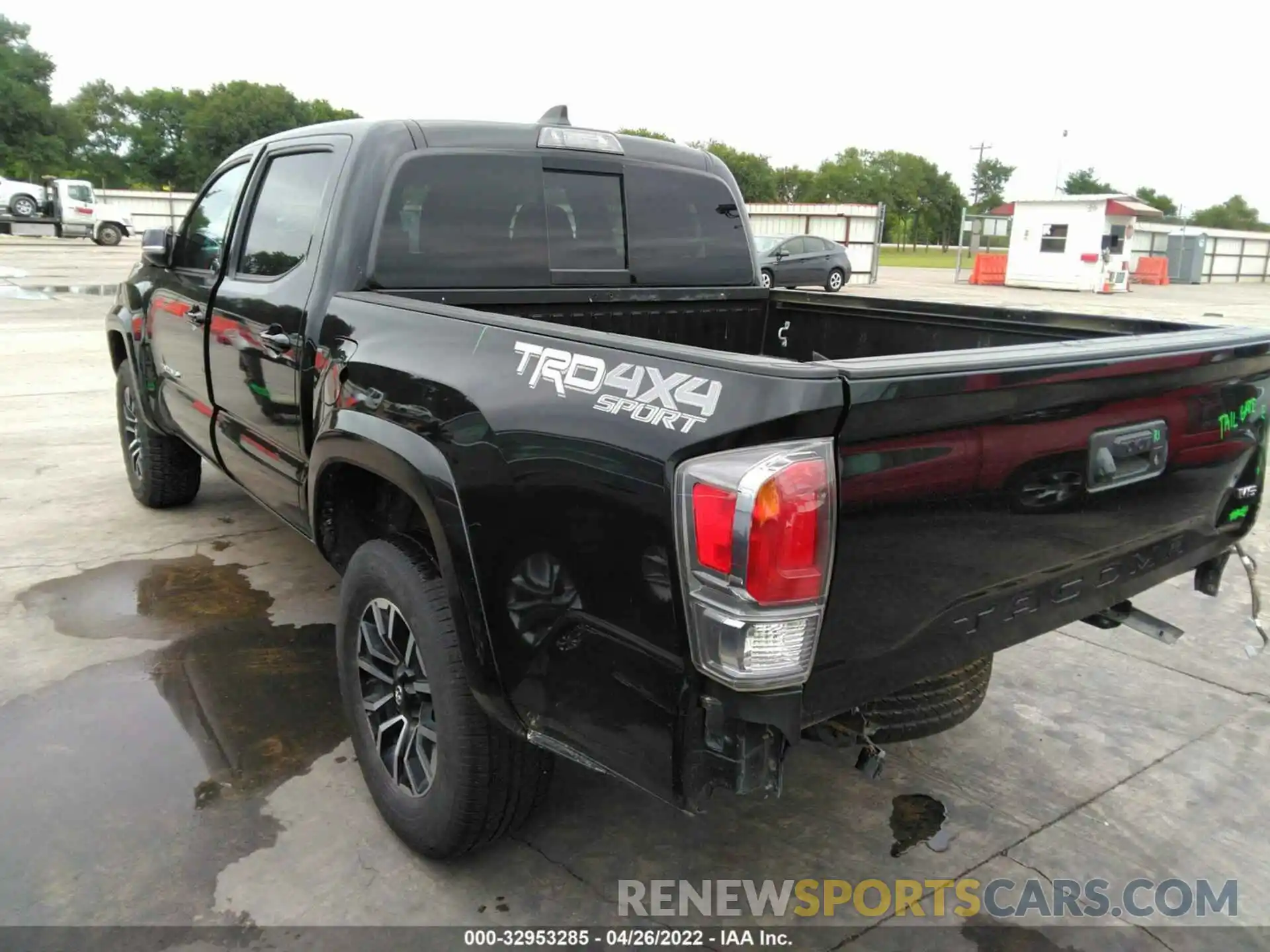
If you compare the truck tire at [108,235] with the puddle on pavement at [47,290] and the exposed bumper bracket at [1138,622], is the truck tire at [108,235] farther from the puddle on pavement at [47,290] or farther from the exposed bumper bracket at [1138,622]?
the exposed bumper bracket at [1138,622]

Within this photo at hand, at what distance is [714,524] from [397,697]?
1.40 metres

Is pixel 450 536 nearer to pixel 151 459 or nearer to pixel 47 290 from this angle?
pixel 151 459

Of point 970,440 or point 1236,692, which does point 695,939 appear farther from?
point 1236,692

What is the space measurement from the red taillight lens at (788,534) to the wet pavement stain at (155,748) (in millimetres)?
1794

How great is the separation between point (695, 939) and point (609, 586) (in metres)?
1.10

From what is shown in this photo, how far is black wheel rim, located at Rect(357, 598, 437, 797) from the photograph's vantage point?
260 centimetres

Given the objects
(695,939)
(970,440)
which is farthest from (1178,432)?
(695,939)

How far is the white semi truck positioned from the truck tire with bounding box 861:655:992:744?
38565 mm

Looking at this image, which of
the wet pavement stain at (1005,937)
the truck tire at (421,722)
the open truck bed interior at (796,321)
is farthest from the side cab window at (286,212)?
the wet pavement stain at (1005,937)

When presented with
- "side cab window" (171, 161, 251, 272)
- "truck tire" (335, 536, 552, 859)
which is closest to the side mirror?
"side cab window" (171, 161, 251, 272)

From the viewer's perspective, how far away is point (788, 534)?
1689mm

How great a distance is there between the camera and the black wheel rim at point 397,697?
2596 millimetres

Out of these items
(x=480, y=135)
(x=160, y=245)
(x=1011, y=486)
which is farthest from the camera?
(x=160, y=245)

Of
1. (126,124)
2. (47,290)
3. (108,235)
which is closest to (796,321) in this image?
(47,290)
